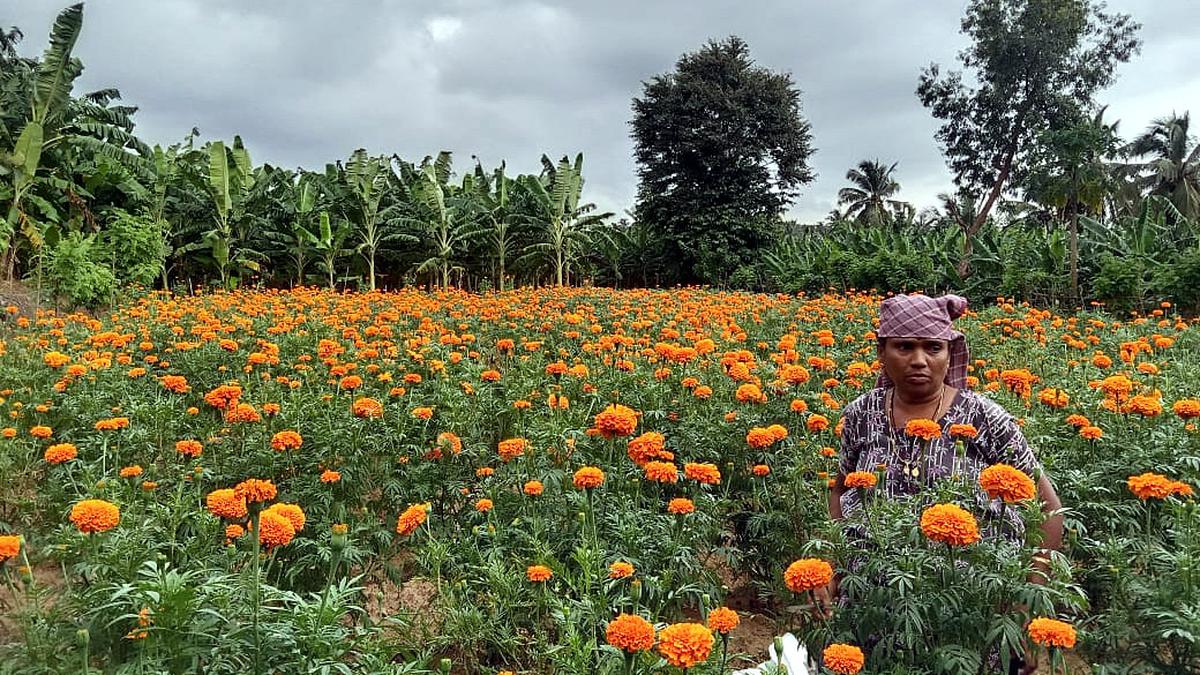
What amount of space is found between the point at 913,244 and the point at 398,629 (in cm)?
1767

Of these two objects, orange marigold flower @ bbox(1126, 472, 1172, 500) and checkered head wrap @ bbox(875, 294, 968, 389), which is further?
checkered head wrap @ bbox(875, 294, 968, 389)

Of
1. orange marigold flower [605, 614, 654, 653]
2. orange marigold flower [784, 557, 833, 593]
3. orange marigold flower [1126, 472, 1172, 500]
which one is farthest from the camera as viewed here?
orange marigold flower [1126, 472, 1172, 500]

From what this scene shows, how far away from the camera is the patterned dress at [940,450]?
7.52 feet

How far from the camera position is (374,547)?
303 cm

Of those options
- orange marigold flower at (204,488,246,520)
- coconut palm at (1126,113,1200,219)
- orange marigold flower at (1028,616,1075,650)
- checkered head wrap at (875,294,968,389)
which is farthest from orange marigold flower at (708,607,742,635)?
coconut palm at (1126,113,1200,219)

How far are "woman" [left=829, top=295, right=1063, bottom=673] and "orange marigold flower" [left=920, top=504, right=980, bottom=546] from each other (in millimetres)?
771

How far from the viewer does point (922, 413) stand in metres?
2.48

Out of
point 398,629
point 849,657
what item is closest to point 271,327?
point 398,629

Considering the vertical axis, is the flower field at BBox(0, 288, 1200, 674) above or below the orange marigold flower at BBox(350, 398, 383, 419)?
below

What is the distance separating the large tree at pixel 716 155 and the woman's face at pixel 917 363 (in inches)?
774

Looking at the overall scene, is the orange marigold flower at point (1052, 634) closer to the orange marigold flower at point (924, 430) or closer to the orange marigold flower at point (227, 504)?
the orange marigold flower at point (924, 430)

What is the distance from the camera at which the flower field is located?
5.24ft

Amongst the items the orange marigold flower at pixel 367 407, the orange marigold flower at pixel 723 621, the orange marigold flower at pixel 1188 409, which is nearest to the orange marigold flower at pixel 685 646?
the orange marigold flower at pixel 723 621

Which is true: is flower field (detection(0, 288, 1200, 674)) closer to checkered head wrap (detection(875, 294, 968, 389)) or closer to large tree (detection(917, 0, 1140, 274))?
checkered head wrap (detection(875, 294, 968, 389))
